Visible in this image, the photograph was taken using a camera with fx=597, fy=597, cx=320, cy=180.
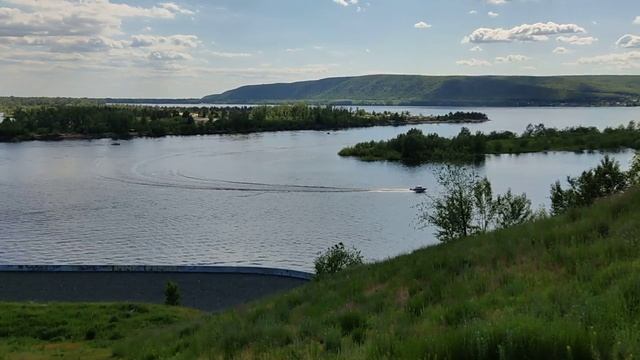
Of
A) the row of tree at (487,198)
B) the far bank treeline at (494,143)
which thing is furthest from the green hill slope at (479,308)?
the far bank treeline at (494,143)

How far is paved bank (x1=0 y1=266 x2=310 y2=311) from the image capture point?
24188 mm

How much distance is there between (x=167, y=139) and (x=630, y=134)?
91981 millimetres

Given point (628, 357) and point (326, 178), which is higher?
point (628, 357)

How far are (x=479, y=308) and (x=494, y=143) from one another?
331ft

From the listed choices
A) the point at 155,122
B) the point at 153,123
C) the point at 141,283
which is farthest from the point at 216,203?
the point at 155,122

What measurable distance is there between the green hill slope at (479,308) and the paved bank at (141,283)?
13.6 m

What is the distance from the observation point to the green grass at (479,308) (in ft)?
Result: 14.8

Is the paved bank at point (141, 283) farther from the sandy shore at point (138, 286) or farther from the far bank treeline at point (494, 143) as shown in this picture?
the far bank treeline at point (494, 143)

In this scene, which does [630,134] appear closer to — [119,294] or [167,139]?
[167,139]

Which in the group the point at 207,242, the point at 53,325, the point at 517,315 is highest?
the point at 517,315

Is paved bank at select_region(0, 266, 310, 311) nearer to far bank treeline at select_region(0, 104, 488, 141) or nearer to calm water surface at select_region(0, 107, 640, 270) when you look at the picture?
calm water surface at select_region(0, 107, 640, 270)

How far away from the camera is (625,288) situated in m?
5.25

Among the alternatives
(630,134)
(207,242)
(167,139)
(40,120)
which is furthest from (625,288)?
(40,120)

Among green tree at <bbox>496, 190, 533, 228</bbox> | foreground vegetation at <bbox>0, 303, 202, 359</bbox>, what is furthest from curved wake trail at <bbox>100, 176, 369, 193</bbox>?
foreground vegetation at <bbox>0, 303, 202, 359</bbox>
